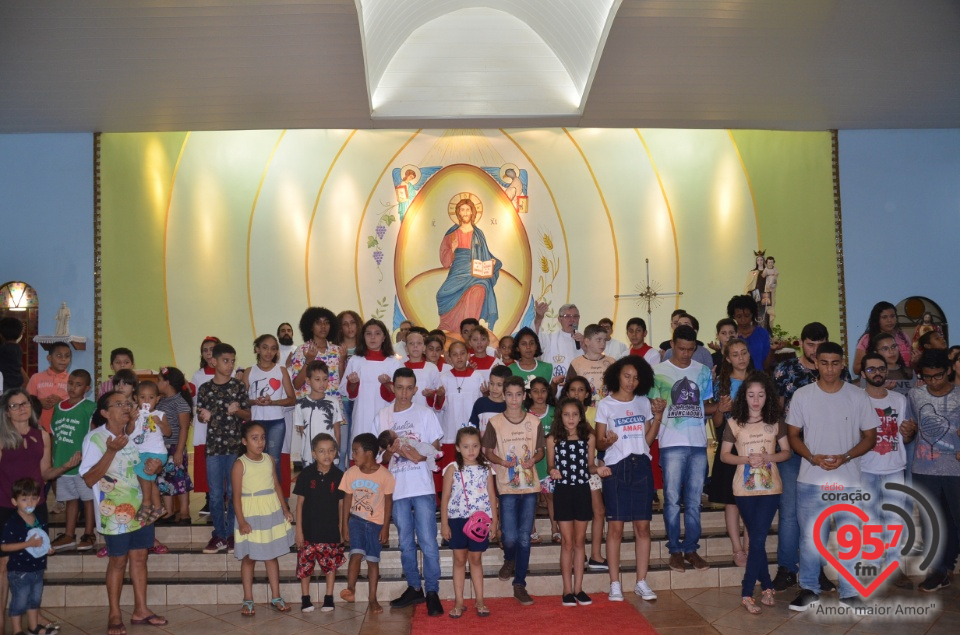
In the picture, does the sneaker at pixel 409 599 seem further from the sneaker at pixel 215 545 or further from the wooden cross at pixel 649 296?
the wooden cross at pixel 649 296

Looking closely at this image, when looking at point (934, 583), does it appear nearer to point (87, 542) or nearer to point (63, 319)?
point (87, 542)

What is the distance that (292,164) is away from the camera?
36.6 feet

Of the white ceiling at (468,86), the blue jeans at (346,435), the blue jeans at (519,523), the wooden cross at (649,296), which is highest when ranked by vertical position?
the white ceiling at (468,86)

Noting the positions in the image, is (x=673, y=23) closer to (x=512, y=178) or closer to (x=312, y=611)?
(x=512, y=178)

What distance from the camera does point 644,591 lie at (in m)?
5.97

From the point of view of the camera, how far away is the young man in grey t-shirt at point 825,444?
218 inches

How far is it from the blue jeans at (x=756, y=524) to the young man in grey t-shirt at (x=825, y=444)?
0.21 metres

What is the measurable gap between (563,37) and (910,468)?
19.6ft

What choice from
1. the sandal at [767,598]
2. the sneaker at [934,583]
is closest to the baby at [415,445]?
the sandal at [767,598]

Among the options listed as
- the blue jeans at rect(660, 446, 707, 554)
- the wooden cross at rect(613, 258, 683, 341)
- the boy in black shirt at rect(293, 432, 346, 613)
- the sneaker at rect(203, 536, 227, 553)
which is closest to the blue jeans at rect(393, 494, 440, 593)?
the boy in black shirt at rect(293, 432, 346, 613)

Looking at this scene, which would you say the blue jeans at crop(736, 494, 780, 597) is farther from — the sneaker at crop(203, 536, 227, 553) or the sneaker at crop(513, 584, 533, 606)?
the sneaker at crop(203, 536, 227, 553)

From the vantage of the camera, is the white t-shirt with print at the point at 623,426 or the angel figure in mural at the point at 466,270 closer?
the white t-shirt with print at the point at 623,426

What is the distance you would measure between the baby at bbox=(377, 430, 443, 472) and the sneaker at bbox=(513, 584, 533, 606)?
1001 millimetres

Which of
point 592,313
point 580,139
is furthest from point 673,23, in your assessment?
point 592,313
